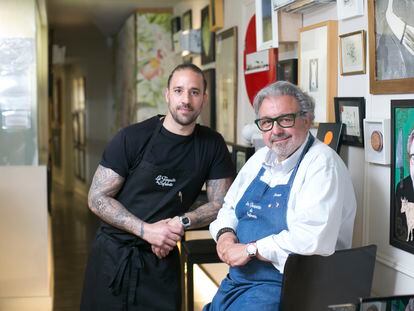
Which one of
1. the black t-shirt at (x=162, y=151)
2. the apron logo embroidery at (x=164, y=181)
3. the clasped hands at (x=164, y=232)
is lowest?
the clasped hands at (x=164, y=232)

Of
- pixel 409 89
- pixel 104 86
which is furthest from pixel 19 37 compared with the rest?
pixel 104 86

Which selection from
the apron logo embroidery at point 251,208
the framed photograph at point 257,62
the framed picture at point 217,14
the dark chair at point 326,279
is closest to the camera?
the dark chair at point 326,279

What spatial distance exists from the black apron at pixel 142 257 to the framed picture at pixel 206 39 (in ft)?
8.51

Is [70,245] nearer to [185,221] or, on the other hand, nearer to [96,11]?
[96,11]

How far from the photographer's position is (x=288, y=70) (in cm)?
338

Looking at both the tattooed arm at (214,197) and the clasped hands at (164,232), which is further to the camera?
the tattooed arm at (214,197)

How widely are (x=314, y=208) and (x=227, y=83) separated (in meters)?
2.81

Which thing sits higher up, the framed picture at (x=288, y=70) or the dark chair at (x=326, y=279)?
the framed picture at (x=288, y=70)

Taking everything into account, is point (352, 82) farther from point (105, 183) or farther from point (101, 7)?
point (101, 7)

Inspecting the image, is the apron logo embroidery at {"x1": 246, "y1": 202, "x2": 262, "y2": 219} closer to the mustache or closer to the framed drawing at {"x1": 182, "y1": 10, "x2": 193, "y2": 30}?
the mustache

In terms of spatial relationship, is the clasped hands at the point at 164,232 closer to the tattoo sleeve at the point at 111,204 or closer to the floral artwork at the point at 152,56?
the tattoo sleeve at the point at 111,204

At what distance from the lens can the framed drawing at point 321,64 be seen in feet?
9.30

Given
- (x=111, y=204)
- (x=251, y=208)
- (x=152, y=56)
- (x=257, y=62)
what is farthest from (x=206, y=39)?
(x=251, y=208)

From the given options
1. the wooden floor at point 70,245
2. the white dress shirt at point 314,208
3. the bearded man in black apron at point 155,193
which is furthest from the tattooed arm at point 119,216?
the wooden floor at point 70,245
